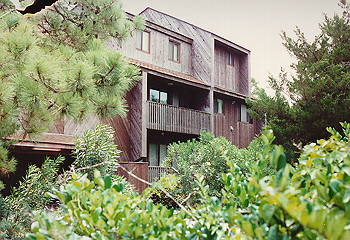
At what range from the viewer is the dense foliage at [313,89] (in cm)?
1245

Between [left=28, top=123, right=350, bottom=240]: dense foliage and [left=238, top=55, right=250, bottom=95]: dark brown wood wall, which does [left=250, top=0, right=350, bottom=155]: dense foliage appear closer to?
[left=238, top=55, right=250, bottom=95]: dark brown wood wall

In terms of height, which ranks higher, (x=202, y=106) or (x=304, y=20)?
(x=304, y=20)

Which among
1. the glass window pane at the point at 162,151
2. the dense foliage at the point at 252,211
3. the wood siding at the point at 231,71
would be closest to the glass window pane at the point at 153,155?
the glass window pane at the point at 162,151

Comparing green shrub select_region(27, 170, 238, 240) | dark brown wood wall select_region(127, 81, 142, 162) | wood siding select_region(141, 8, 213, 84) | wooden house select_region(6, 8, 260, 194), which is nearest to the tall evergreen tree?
green shrub select_region(27, 170, 238, 240)

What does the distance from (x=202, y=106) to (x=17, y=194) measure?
12.6 m

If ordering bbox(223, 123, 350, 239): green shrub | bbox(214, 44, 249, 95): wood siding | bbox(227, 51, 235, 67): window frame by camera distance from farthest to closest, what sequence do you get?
bbox(227, 51, 235, 67): window frame
bbox(214, 44, 249, 95): wood siding
bbox(223, 123, 350, 239): green shrub

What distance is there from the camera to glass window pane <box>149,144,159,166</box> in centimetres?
1625

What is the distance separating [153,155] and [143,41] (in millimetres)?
5481

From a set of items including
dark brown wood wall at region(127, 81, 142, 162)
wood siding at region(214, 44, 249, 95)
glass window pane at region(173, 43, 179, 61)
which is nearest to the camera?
dark brown wood wall at region(127, 81, 142, 162)

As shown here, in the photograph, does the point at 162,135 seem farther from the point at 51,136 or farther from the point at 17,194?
the point at 17,194

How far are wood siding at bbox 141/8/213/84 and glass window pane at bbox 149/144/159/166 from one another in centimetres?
455

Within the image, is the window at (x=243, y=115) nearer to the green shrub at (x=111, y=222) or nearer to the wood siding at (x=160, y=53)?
the wood siding at (x=160, y=53)

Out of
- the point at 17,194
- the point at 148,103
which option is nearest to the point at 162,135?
the point at 148,103

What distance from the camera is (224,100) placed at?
2030 centimetres
